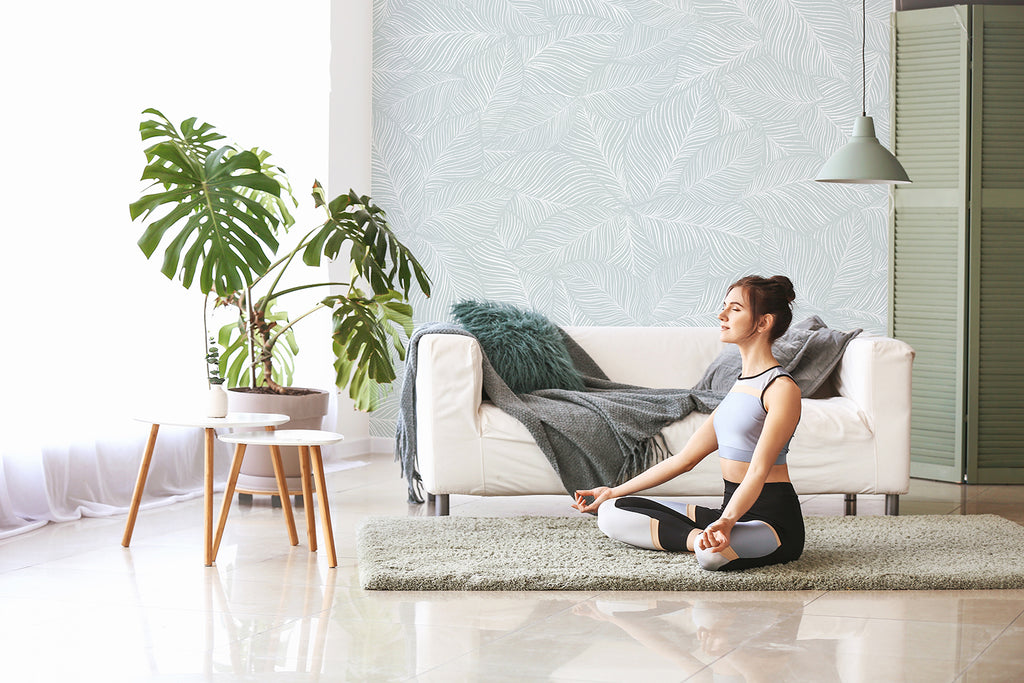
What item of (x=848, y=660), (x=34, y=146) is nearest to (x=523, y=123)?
(x=34, y=146)

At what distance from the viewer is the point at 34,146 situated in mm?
3732

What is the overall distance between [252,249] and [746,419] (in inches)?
61.6

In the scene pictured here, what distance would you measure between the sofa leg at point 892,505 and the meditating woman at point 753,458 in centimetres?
100

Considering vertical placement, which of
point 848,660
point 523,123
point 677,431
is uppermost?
point 523,123

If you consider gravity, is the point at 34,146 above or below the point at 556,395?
above

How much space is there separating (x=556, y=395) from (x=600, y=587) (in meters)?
1.18

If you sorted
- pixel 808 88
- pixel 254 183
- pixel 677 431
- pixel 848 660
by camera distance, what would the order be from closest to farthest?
1. pixel 848 660
2. pixel 254 183
3. pixel 677 431
4. pixel 808 88

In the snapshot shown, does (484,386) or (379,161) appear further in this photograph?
(379,161)

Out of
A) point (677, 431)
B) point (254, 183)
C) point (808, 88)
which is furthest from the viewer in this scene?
point (808, 88)

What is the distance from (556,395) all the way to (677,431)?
0.45 meters

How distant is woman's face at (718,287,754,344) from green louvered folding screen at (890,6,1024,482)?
2.39 meters

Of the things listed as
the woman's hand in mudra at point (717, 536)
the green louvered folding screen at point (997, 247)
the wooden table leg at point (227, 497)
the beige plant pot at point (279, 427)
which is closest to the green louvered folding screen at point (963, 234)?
the green louvered folding screen at point (997, 247)

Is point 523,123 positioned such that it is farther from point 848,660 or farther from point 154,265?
point 848,660

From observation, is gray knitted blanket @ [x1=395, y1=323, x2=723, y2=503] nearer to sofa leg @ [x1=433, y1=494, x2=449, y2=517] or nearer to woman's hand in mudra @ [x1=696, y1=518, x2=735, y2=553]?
sofa leg @ [x1=433, y1=494, x2=449, y2=517]
